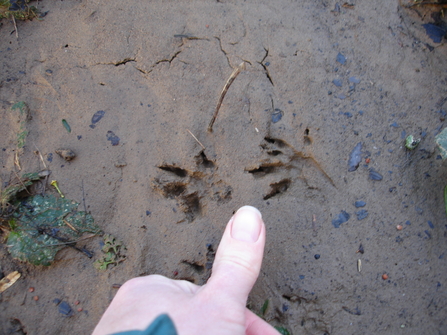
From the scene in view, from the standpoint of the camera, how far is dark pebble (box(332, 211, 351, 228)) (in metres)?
1.98

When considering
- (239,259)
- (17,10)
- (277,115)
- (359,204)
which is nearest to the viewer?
(239,259)

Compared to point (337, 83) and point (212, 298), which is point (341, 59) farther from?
point (212, 298)

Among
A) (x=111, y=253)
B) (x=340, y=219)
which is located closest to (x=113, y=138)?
(x=111, y=253)

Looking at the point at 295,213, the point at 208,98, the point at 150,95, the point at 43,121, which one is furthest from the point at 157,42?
the point at 295,213

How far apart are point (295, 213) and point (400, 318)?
0.81 meters

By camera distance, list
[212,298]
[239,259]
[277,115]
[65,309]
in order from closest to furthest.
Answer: [212,298], [239,259], [65,309], [277,115]

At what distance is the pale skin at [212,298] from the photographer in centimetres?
126

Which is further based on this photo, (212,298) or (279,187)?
(279,187)

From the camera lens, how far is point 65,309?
1.90m

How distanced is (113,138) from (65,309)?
1045mm

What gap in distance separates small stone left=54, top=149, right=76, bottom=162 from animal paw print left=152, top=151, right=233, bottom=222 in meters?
0.55

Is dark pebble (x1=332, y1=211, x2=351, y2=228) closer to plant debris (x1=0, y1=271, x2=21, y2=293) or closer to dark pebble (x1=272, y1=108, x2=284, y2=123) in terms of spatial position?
dark pebble (x1=272, y1=108, x2=284, y2=123)

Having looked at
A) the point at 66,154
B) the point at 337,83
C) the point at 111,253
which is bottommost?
the point at 111,253

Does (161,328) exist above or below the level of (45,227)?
above
